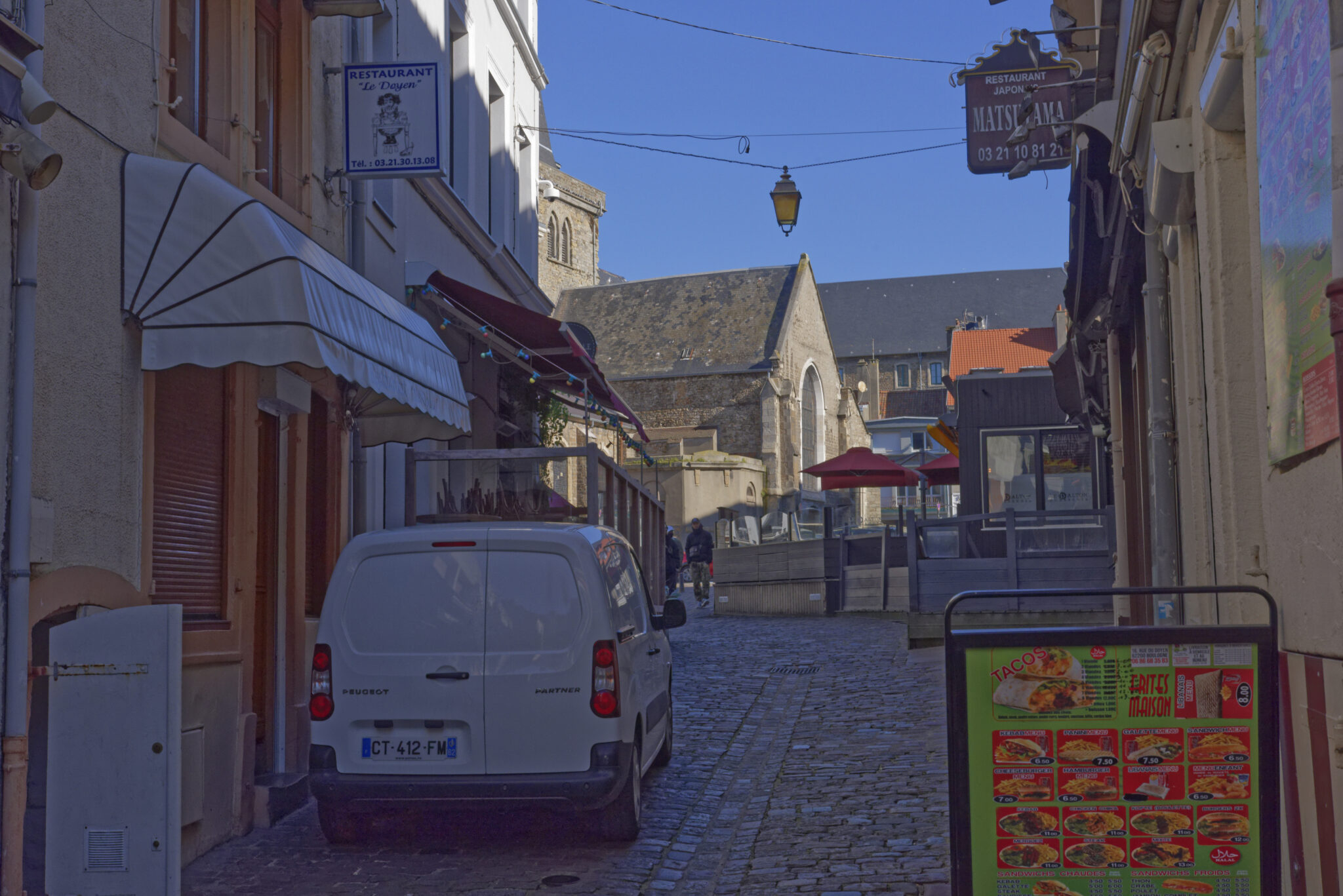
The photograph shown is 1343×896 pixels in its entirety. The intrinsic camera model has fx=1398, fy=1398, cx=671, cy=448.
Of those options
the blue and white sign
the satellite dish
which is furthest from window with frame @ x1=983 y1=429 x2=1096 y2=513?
the blue and white sign

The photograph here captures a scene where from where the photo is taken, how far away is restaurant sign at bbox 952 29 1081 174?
11320 mm

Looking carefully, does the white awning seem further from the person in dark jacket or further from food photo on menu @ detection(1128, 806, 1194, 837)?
the person in dark jacket

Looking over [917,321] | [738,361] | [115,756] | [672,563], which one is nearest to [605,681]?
[115,756]

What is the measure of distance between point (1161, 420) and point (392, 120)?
585cm

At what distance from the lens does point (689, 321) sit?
6353 cm

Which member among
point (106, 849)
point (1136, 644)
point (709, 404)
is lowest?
point (106, 849)

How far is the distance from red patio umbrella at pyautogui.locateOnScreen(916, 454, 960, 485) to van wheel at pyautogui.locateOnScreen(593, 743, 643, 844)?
70.1 feet

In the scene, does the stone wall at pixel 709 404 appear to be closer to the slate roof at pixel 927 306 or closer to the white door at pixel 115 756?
the slate roof at pixel 927 306

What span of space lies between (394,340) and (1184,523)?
4.95 m

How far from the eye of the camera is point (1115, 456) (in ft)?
41.5

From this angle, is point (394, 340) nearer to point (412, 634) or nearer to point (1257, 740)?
point (412, 634)

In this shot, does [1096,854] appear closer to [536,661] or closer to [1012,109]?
[536,661]

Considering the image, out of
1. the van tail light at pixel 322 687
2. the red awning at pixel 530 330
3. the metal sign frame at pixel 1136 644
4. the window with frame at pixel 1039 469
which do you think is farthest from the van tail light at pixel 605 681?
the window with frame at pixel 1039 469

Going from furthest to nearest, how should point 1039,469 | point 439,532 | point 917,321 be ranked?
point 917,321
point 1039,469
point 439,532
